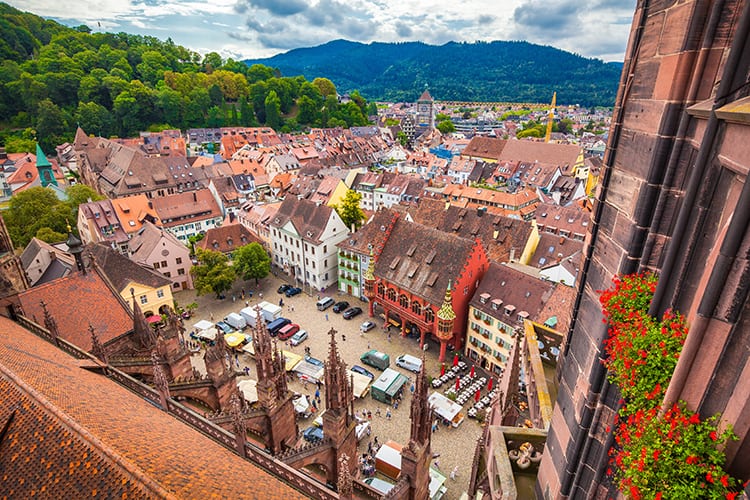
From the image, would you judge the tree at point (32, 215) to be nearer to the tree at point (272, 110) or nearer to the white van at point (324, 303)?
the white van at point (324, 303)

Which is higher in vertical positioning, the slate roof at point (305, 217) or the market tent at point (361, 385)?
the slate roof at point (305, 217)

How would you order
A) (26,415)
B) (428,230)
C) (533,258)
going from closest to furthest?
1. (26,415)
2. (428,230)
3. (533,258)

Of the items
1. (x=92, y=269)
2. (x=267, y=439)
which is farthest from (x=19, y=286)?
(x=267, y=439)

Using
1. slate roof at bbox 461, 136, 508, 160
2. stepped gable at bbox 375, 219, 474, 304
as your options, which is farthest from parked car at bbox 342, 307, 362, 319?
slate roof at bbox 461, 136, 508, 160

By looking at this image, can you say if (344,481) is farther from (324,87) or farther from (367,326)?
(324,87)

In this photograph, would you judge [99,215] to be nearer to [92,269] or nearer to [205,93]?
[92,269]

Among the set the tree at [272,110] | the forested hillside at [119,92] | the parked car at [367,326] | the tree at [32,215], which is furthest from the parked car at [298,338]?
the tree at [272,110]

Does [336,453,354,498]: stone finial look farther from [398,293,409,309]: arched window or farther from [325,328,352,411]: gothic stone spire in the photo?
[398,293,409,309]: arched window
